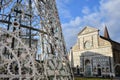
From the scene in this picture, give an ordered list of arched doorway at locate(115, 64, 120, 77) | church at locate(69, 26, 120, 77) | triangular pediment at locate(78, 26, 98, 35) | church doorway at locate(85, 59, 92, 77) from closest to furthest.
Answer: church at locate(69, 26, 120, 77)
arched doorway at locate(115, 64, 120, 77)
church doorway at locate(85, 59, 92, 77)
triangular pediment at locate(78, 26, 98, 35)

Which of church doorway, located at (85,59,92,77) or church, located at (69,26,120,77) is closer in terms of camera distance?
church, located at (69,26,120,77)

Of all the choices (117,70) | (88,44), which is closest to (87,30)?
(88,44)

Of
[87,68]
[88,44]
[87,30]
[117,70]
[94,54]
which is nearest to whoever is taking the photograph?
[117,70]

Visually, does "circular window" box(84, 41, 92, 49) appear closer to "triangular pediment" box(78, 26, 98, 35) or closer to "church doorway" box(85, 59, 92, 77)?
"triangular pediment" box(78, 26, 98, 35)

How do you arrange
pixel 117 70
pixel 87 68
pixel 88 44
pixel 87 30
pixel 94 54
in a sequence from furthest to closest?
1. pixel 87 30
2. pixel 88 44
3. pixel 87 68
4. pixel 94 54
5. pixel 117 70

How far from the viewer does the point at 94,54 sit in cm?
3641

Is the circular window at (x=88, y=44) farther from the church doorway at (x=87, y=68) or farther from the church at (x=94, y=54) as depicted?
the church doorway at (x=87, y=68)

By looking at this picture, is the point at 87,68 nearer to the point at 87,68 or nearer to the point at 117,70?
the point at 87,68

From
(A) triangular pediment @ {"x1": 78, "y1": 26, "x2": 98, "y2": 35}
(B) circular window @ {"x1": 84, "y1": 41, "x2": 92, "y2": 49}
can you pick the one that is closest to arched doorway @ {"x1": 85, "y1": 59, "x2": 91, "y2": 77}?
(B) circular window @ {"x1": 84, "y1": 41, "x2": 92, "y2": 49}

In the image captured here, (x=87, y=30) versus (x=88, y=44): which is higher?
(x=87, y=30)

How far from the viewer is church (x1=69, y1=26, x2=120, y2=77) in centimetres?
3391

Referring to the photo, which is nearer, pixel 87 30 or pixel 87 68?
pixel 87 68

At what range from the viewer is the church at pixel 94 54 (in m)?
33.9

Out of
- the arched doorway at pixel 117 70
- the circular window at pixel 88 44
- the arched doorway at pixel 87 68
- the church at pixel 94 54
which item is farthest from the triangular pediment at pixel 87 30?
the arched doorway at pixel 117 70
